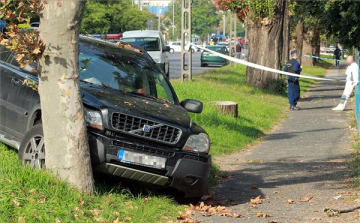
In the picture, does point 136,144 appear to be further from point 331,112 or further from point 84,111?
point 331,112

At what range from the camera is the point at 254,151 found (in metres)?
13.5

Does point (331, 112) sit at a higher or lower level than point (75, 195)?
lower

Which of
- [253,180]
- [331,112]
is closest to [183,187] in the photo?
[253,180]

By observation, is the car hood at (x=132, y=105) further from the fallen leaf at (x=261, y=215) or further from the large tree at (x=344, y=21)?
the large tree at (x=344, y=21)

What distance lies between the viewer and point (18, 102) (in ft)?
26.7

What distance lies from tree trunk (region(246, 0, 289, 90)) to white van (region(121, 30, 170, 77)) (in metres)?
4.17

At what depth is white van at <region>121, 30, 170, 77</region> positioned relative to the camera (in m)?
29.1

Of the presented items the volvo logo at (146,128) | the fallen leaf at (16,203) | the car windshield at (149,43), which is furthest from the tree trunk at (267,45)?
the fallen leaf at (16,203)

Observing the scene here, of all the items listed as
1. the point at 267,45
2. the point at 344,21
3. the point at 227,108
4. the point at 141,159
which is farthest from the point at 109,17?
the point at 141,159

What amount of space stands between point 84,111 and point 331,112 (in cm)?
1524

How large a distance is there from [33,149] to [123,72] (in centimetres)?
177

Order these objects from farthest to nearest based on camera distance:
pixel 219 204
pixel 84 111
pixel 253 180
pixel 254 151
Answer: pixel 254 151, pixel 253 180, pixel 219 204, pixel 84 111

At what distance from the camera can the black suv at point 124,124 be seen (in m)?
7.11

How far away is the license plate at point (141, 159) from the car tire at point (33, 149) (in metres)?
0.80
